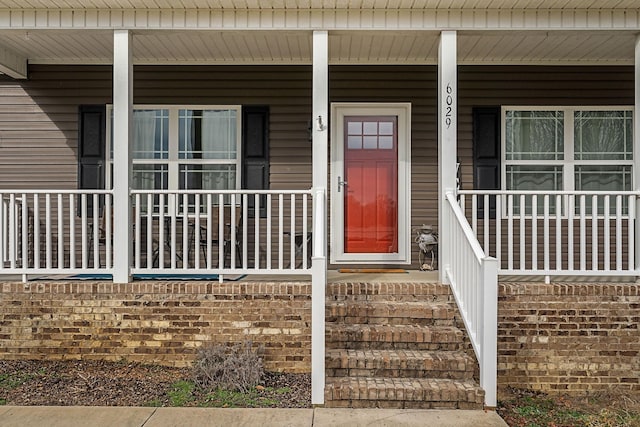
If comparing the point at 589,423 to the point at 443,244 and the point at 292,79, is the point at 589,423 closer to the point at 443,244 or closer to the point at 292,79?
the point at 443,244

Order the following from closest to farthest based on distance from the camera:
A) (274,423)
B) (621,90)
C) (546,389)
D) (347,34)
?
1. (274,423)
2. (546,389)
3. (347,34)
4. (621,90)

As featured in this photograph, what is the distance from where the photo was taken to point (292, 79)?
6.79 meters

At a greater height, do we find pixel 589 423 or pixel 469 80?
pixel 469 80

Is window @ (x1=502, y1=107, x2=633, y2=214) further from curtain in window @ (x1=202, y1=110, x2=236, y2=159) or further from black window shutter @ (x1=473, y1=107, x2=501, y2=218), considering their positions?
curtain in window @ (x1=202, y1=110, x2=236, y2=159)

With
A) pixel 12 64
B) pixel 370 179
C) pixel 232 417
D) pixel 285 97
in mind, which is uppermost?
pixel 12 64

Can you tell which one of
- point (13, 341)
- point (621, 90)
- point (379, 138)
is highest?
point (621, 90)

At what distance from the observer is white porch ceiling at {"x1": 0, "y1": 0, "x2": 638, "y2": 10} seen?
16.3 feet

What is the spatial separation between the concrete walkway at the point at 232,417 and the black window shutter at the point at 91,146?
3.22 meters

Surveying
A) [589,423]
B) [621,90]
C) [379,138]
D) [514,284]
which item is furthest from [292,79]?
[589,423]

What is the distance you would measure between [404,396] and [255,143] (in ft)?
12.2

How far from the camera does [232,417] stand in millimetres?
3988

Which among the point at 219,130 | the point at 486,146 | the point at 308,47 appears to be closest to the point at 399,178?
the point at 486,146

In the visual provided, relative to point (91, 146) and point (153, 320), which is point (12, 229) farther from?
point (91, 146)

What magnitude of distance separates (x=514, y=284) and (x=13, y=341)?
181 inches
